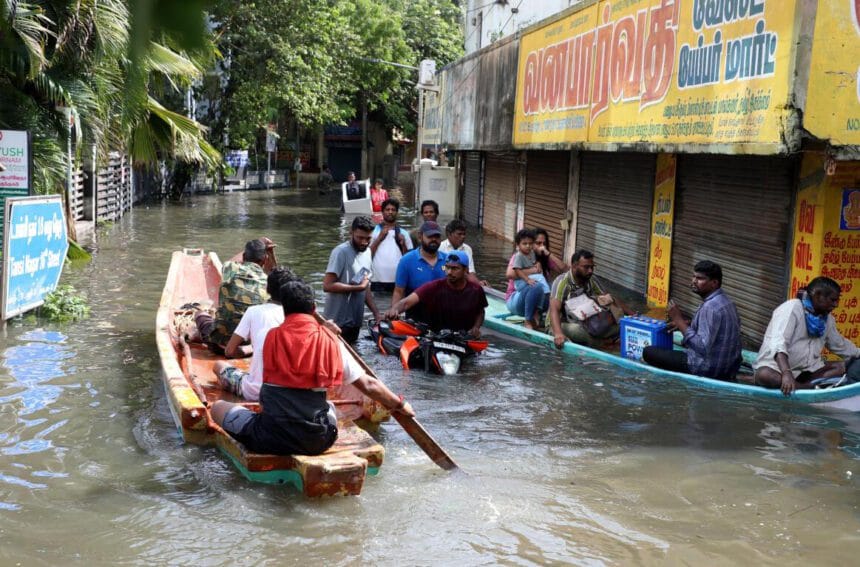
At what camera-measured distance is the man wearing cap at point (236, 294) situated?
27.6 feet

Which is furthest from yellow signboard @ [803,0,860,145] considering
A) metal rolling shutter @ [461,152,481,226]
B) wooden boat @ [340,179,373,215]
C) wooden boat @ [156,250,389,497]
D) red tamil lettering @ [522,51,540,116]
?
wooden boat @ [340,179,373,215]

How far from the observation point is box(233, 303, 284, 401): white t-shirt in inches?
271

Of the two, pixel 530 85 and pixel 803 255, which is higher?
pixel 530 85

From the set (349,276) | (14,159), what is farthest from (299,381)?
(14,159)

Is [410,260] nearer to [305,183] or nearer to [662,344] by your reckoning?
[662,344]

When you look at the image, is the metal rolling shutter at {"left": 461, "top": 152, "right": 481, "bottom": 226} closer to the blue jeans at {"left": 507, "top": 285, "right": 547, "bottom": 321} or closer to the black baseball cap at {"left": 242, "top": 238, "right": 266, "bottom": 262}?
the blue jeans at {"left": 507, "top": 285, "right": 547, "bottom": 321}

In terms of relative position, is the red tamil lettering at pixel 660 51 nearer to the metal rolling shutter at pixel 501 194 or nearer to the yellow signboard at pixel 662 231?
the yellow signboard at pixel 662 231

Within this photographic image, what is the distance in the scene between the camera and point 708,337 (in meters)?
8.62

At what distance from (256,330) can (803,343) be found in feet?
15.4

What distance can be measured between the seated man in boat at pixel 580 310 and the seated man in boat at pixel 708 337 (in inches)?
38.2

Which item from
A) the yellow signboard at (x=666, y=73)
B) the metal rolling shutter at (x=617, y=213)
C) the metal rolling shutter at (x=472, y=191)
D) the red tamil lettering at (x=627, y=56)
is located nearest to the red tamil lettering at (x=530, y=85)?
the yellow signboard at (x=666, y=73)

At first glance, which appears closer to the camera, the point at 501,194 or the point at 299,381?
the point at 299,381

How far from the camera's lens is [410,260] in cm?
1038

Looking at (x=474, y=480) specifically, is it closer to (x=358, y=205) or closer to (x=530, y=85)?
(x=530, y=85)
